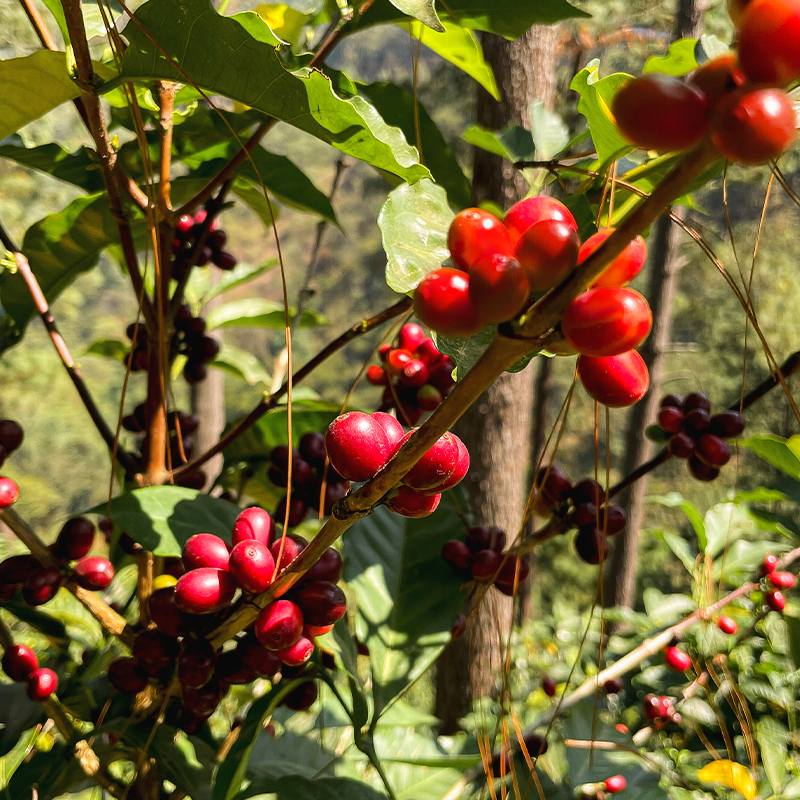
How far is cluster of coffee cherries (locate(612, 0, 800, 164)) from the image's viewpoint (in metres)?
0.16

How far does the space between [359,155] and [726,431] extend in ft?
1.46

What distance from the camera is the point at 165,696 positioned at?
1.54 feet

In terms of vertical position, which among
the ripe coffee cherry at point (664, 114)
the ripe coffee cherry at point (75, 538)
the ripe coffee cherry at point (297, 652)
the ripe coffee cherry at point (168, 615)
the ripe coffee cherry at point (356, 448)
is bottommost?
A: the ripe coffee cherry at point (297, 652)

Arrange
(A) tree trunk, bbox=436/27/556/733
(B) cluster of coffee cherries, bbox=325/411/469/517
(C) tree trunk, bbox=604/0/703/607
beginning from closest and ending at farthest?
1. (B) cluster of coffee cherries, bbox=325/411/469/517
2. (A) tree trunk, bbox=436/27/556/733
3. (C) tree trunk, bbox=604/0/703/607

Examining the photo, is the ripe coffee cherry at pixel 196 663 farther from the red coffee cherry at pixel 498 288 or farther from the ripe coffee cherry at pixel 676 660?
the ripe coffee cherry at pixel 676 660

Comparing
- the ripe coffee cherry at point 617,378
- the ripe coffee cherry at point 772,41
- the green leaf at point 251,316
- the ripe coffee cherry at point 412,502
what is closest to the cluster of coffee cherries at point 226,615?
the ripe coffee cherry at point 412,502

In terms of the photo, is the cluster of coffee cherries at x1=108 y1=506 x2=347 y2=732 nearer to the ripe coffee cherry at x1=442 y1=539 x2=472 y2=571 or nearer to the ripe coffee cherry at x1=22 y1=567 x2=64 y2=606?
the ripe coffee cherry at x1=22 y1=567 x2=64 y2=606

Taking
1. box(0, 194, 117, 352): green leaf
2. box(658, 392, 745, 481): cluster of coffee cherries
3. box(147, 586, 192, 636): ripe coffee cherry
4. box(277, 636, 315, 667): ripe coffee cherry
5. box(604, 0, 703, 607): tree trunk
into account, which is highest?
box(604, 0, 703, 607): tree trunk

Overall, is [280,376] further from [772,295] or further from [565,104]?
[772,295]

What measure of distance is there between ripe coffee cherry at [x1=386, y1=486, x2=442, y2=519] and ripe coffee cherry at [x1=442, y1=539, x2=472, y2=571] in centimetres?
34

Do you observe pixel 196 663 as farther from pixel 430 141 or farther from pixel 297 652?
pixel 430 141

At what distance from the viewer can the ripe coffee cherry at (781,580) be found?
0.92 m

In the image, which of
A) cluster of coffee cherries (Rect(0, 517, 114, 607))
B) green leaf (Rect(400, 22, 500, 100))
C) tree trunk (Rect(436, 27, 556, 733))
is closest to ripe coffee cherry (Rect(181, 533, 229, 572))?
cluster of coffee cherries (Rect(0, 517, 114, 607))

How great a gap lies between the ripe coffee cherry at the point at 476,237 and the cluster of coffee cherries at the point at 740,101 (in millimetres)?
56
